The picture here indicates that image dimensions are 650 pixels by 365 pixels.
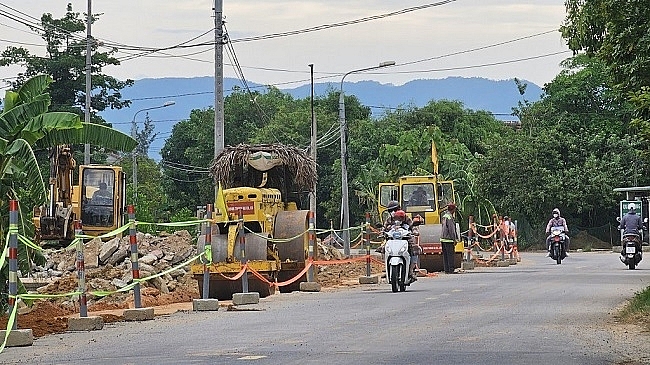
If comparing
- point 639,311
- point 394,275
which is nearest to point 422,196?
point 394,275

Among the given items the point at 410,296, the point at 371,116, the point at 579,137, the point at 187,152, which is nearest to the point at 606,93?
the point at 579,137

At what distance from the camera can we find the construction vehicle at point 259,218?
21641mm

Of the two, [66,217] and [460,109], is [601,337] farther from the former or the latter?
[460,109]

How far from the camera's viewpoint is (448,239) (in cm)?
3081

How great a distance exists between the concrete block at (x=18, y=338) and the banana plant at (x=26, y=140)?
270 cm

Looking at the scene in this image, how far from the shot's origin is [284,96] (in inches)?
4176

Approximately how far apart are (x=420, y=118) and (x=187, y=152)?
1844cm

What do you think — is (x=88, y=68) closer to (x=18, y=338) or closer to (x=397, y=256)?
(x=397, y=256)

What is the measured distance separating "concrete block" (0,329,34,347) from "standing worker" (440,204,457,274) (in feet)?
59.7

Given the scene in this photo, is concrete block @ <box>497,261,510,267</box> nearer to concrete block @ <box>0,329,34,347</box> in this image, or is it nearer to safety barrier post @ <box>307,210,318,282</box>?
safety barrier post @ <box>307,210,318,282</box>

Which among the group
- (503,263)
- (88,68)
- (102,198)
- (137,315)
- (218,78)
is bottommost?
(503,263)

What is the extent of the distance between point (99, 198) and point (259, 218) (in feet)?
61.3

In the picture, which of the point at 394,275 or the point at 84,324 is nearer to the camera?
the point at 84,324

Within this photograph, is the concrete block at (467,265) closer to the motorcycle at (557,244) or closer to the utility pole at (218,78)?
the motorcycle at (557,244)
